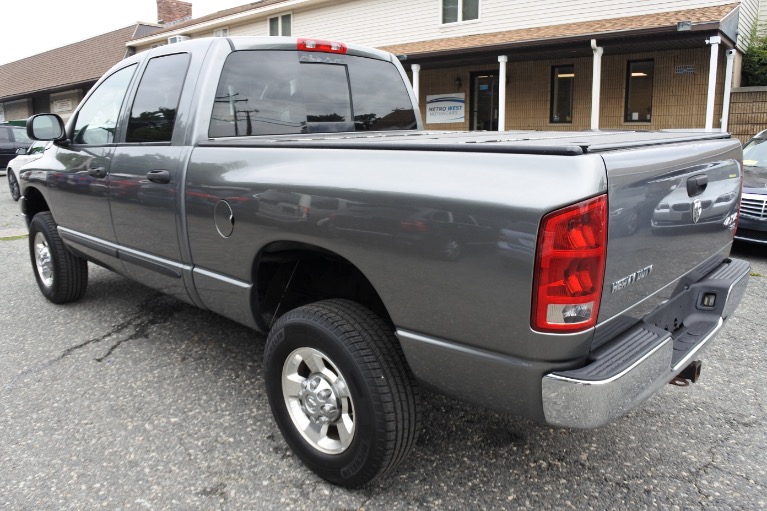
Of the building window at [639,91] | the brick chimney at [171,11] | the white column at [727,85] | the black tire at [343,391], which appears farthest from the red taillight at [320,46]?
the brick chimney at [171,11]

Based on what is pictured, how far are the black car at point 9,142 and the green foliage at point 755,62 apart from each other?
1996cm

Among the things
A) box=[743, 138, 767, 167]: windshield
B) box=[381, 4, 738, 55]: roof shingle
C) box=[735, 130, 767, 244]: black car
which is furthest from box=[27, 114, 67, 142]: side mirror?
box=[381, 4, 738, 55]: roof shingle

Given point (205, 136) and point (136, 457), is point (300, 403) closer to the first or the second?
point (136, 457)

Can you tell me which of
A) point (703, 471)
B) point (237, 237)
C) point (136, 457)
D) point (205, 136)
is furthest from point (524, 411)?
point (205, 136)

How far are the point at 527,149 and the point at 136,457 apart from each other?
2.22 metres

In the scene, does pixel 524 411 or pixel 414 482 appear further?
pixel 414 482

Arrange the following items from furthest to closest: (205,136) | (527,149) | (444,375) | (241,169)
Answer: (205,136)
(241,169)
(444,375)
(527,149)

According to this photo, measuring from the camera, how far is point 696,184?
2377mm

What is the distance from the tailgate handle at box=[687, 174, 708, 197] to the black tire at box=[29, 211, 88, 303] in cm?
433

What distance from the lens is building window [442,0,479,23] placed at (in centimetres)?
1709

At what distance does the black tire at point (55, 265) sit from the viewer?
473cm

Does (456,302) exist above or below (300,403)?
above

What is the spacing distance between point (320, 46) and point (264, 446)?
2.33 metres

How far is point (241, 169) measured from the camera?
276 cm
